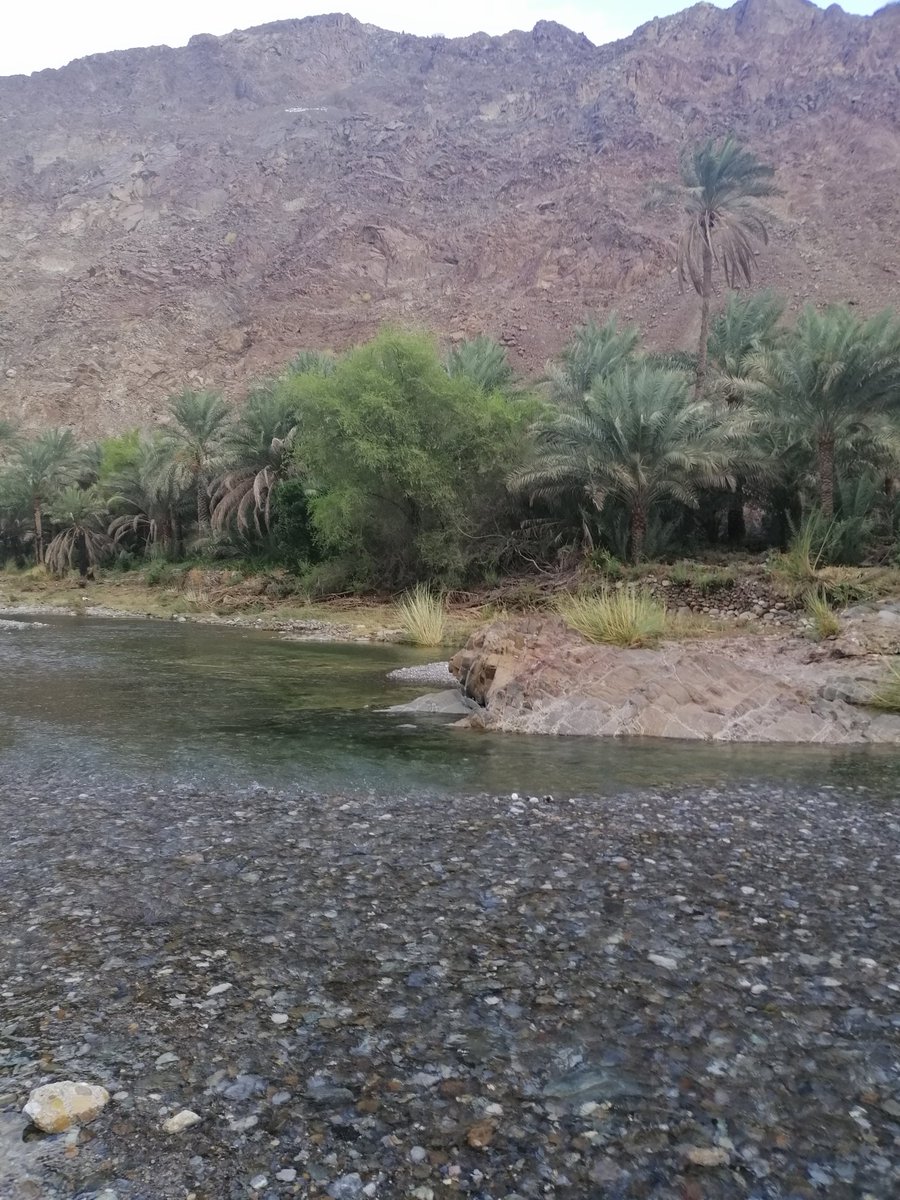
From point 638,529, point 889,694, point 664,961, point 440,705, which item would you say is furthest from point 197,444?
point 664,961

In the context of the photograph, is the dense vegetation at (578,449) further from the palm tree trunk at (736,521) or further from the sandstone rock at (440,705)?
the sandstone rock at (440,705)

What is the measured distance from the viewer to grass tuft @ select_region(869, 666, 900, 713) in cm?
936

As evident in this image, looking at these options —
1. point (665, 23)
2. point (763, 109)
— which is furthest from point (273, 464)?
point (665, 23)

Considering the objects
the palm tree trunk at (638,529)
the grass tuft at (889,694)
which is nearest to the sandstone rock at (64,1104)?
the grass tuft at (889,694)

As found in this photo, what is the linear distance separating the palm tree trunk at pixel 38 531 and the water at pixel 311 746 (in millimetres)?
32565

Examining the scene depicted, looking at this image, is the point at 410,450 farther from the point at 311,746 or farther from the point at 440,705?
the point at 311,746

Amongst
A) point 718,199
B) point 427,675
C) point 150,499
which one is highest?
point 718,199

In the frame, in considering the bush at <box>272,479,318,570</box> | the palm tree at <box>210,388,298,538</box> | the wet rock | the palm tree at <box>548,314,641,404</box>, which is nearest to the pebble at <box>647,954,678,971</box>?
the wet rock

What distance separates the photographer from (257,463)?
109 feet

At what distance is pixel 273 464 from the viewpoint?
33062 millimetres

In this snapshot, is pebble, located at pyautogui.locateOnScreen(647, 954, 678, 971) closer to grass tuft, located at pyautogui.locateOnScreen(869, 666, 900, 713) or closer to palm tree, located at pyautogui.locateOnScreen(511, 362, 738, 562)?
grass tuft, located at pyautogui.locateOnScreen(869, 666, 900, 713)

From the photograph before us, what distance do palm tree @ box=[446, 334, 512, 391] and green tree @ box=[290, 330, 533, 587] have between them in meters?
1.70

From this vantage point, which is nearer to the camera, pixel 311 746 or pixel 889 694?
pixel 311 746

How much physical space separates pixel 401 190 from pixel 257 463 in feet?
197
